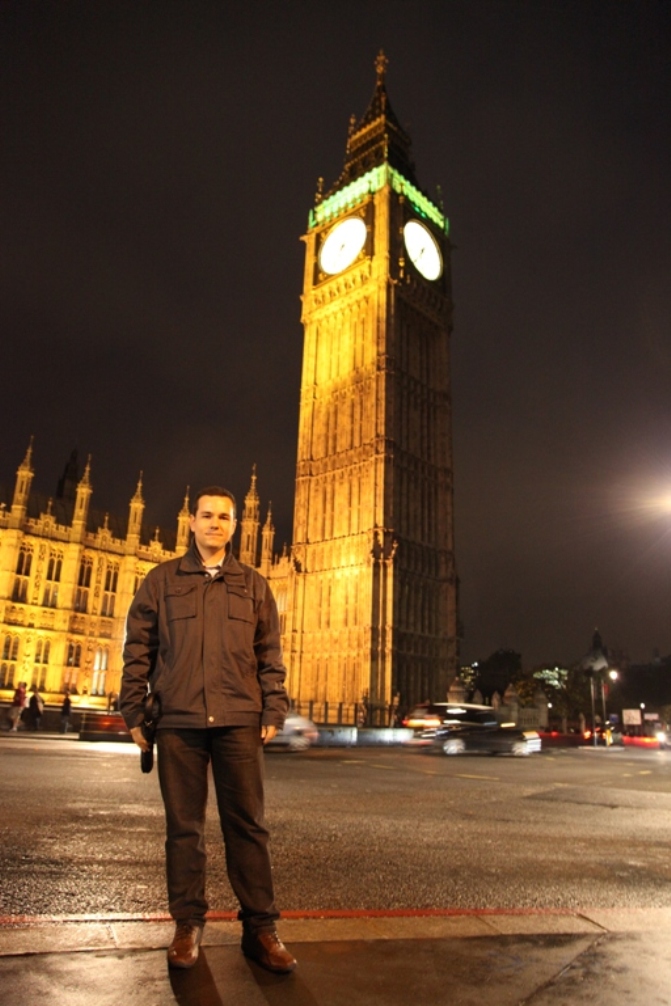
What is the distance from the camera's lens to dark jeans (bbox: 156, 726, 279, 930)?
106 inches

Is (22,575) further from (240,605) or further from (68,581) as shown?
(240,605)

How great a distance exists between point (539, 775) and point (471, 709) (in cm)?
903

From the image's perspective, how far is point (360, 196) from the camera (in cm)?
4938

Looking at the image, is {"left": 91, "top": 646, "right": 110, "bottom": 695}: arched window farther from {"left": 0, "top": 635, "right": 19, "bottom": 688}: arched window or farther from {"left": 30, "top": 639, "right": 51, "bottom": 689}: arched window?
{"left": 0, "top": 635, "right": 19, "bottom": 688}: arched window

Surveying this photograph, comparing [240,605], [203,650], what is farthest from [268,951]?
[240,605]

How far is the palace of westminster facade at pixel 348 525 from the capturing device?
132ft

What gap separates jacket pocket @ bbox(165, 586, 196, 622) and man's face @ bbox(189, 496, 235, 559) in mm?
185

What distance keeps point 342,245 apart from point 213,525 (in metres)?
49.7

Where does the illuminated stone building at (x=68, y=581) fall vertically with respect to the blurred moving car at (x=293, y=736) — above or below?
above

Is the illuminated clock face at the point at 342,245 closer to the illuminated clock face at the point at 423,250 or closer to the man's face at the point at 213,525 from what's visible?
the illuminated clock face at the point at 423,250

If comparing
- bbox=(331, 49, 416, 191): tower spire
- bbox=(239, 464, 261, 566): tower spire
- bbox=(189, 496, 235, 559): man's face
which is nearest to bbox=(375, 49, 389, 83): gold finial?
bbox=(331, 49, 416, 191): tower spire

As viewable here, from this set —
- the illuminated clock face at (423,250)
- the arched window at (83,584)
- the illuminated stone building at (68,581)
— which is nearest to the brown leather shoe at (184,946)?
the illuminated stone building at (68,581)

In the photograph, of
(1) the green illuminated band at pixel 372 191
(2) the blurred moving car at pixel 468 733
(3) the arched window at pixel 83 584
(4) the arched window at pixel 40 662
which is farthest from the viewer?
(1) the green illuminated band at pixel 372 191

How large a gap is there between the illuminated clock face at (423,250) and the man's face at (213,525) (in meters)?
47.7
